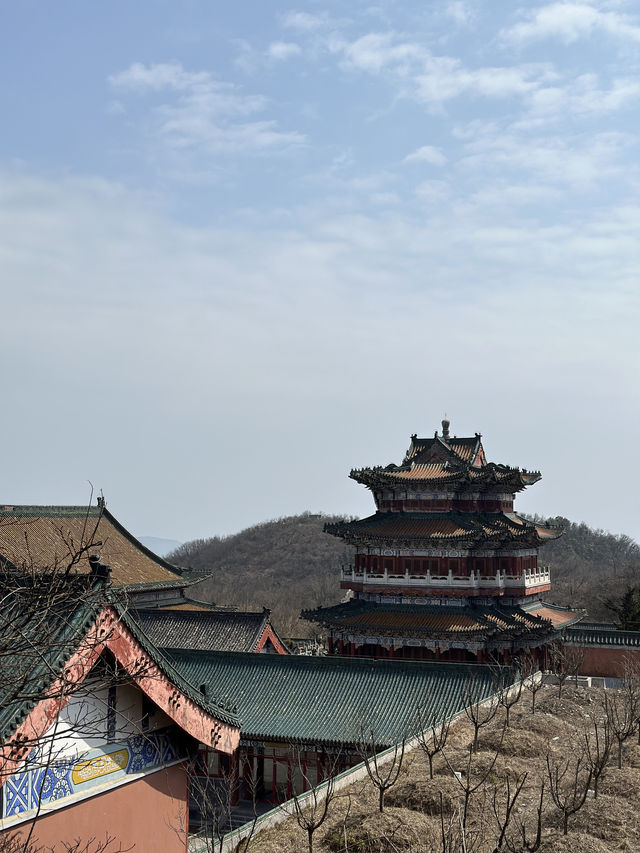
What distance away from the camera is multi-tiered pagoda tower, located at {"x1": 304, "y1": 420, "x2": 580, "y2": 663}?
40.1 m

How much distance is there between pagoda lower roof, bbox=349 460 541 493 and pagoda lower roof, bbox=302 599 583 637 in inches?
230

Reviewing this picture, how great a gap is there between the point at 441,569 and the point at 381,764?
19.6 meters

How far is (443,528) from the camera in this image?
138 feet

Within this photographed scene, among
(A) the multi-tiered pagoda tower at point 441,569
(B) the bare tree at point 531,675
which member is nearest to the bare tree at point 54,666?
(B) the bare tree at point 531,675

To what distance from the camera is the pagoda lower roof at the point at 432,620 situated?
39469 millimetres

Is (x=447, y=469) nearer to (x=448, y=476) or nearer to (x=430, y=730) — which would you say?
(x=448, y=476)

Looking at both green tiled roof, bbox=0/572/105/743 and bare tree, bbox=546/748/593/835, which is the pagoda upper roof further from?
green tiled roof, bbox=0/572/105/743

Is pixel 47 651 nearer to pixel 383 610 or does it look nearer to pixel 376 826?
pixel 376 826

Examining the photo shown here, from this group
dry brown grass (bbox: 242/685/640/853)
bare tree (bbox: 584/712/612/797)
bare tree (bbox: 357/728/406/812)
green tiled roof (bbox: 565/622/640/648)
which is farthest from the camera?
green tiled roof (bbox: 565/622/640/648)

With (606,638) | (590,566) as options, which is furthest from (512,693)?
(590,566)

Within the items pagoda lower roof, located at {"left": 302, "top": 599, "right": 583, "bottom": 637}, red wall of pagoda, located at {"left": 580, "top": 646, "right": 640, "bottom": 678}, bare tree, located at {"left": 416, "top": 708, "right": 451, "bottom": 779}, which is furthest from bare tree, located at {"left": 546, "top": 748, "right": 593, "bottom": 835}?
red wall of pagoda, located at {"left": 580, "top": 646, "right": 640, "bottom": 678}

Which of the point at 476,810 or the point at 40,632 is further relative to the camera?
the point at 476,810

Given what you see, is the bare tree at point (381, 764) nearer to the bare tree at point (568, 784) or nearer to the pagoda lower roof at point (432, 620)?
the bare tree at point (568, 784)

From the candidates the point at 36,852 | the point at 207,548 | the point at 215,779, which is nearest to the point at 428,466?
the point at 215,779
